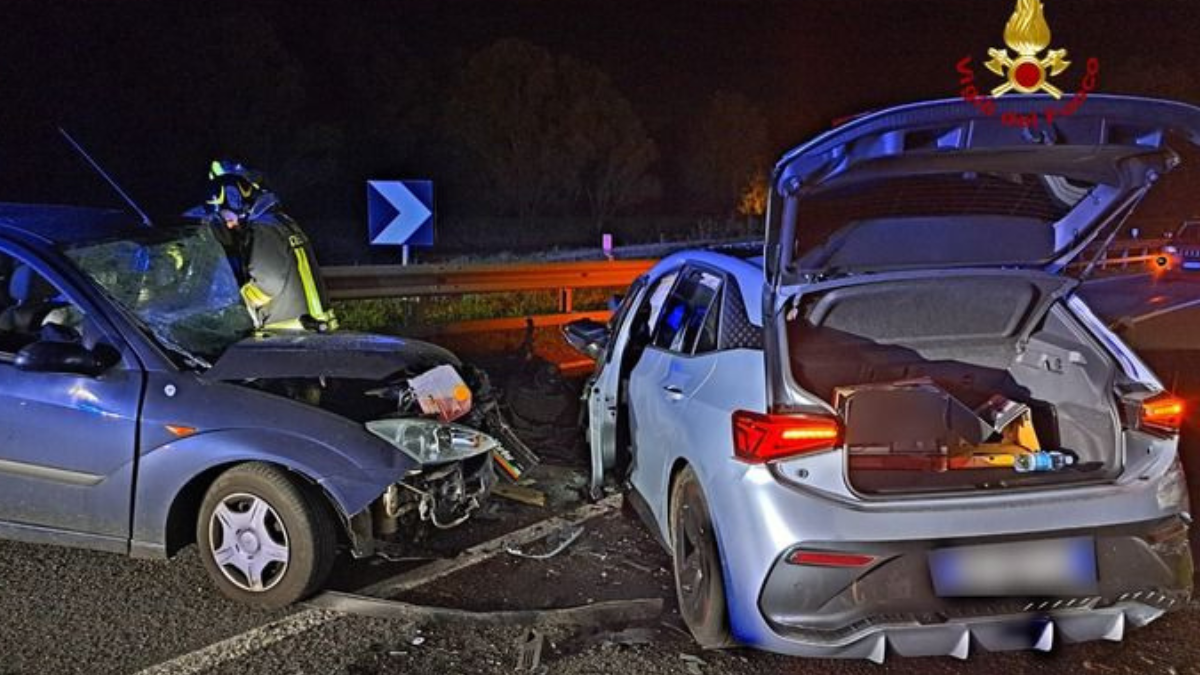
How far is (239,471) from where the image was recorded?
→ 434cm

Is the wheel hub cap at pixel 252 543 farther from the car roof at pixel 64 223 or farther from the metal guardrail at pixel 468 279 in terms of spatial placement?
the metal guardrail at pixel 468 279

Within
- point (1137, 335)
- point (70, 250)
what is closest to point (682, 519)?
point (70, 250)

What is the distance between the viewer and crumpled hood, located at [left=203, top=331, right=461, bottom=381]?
4625mm

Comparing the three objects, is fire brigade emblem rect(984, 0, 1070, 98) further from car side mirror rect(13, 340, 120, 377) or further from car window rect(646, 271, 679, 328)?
car side mirror rect(13, 340, 120, 377)

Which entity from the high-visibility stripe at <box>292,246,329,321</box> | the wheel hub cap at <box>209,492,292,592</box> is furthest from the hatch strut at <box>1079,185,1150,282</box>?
the high-visibility stripe at <box>292,246,329,321</box>

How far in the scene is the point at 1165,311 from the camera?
27.3ft

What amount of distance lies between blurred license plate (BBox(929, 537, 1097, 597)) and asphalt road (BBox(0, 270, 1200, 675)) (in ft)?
1.45

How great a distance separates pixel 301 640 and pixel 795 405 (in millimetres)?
2125

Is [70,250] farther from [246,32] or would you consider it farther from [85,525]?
[246,32]

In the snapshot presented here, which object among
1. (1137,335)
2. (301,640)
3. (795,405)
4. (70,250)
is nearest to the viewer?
(795,405)

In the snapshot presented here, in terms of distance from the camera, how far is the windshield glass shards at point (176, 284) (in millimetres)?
→ 4859

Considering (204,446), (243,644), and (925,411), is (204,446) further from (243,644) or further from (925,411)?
(925,411)

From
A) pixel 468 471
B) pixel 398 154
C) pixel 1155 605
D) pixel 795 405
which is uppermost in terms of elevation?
pixel 398 154

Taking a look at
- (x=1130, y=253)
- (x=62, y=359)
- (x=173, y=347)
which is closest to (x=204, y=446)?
(x=173, y=347)
